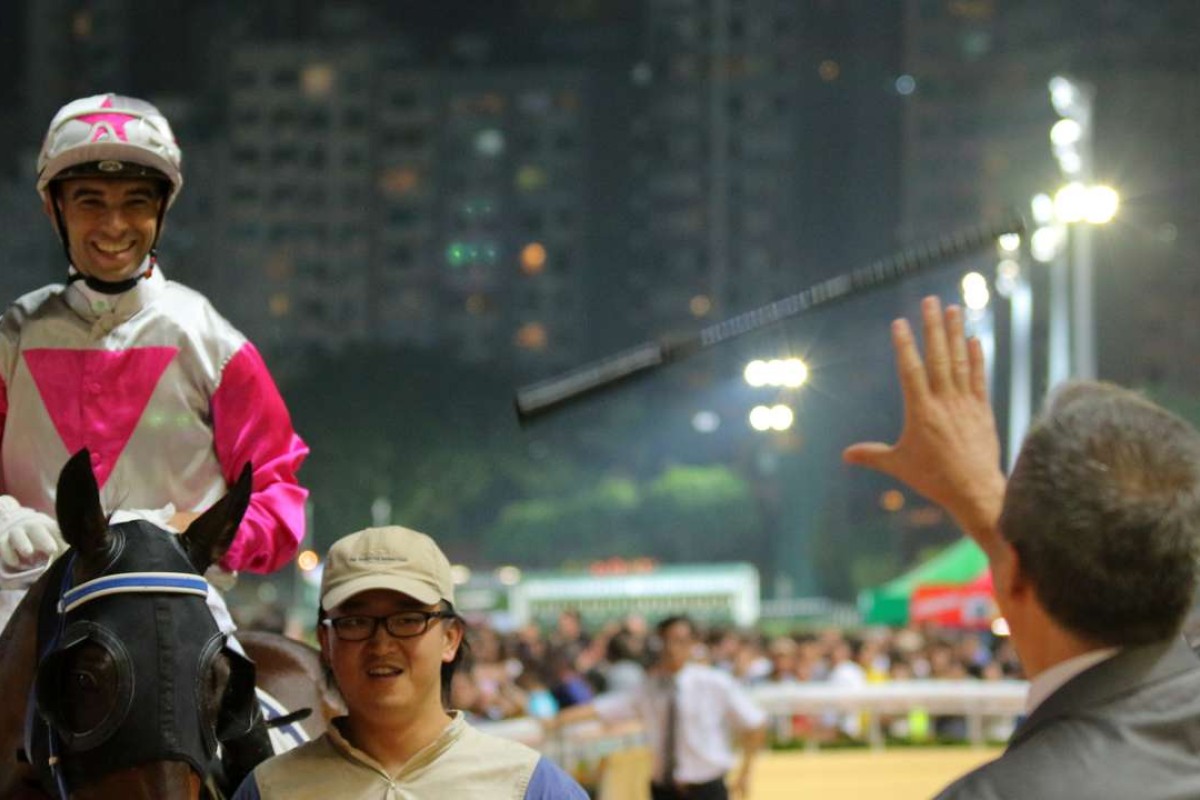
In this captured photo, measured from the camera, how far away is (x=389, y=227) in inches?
4956

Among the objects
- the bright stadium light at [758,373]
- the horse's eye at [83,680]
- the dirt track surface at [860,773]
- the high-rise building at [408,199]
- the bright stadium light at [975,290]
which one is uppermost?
the high-rise building at [408,199]

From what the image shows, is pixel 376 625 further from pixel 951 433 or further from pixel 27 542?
pixel 951 433

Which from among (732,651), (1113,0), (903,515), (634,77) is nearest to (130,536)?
(732,651)

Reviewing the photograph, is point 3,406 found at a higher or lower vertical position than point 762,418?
lower

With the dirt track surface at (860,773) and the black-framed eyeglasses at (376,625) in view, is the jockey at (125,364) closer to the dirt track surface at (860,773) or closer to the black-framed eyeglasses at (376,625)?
the black-framed eyeglasses at (376,625)

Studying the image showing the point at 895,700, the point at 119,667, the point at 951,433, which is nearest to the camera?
the point at 951,433

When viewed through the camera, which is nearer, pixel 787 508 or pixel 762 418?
pixel 762 418

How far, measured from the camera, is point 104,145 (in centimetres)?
401

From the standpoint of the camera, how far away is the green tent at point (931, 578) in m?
27.6

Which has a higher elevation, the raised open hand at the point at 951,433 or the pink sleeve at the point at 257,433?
the pink sleeve at the point at 257,433

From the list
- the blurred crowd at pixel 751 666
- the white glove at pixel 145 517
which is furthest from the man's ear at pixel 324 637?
the blurred crowd at pixel 751 666

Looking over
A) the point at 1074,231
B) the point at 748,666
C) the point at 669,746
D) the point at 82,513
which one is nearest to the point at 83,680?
the point at 82,513

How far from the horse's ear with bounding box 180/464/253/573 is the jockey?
1.83 feet

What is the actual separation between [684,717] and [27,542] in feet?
27.2
